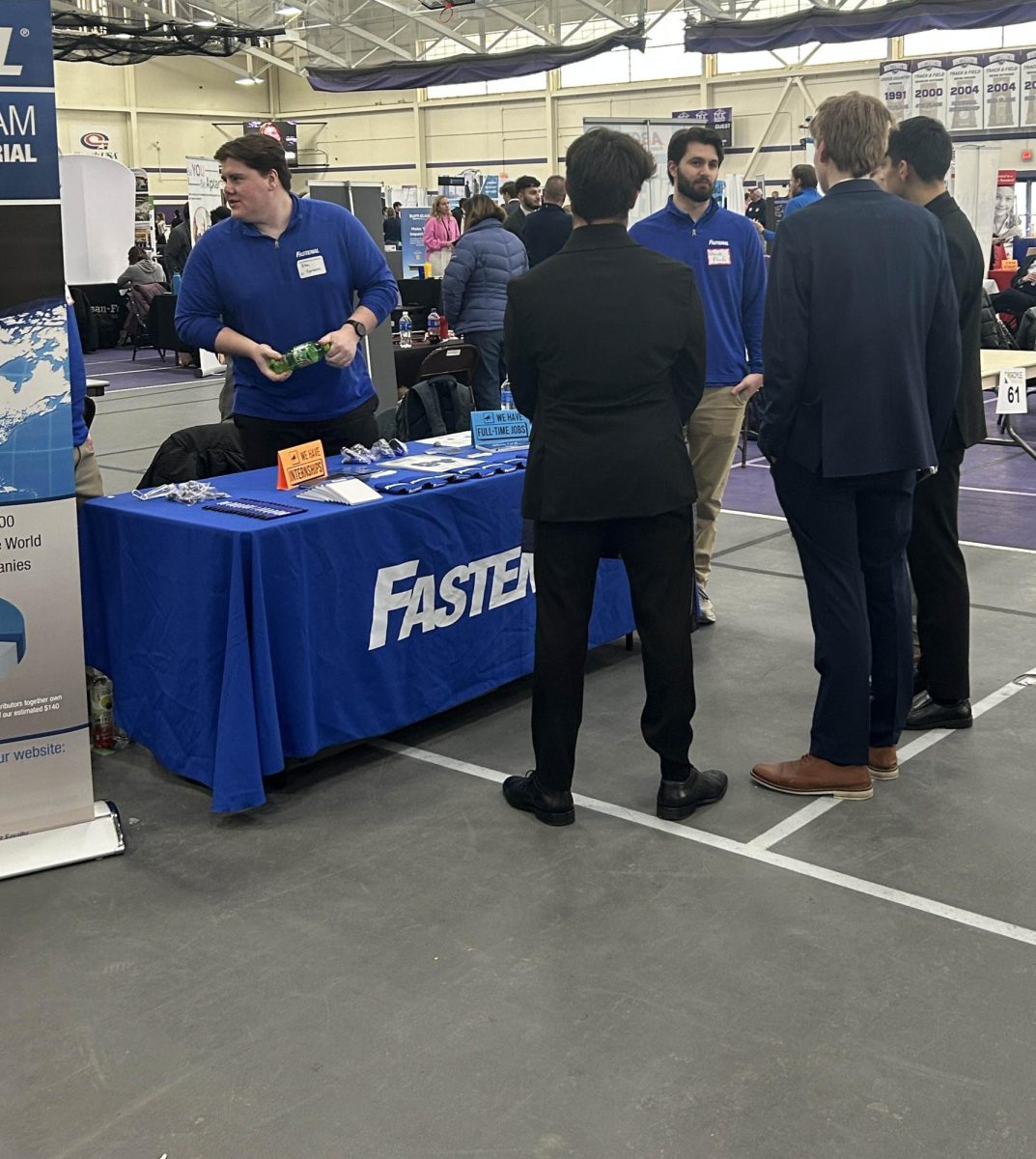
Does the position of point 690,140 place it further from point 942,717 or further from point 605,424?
point 942,717

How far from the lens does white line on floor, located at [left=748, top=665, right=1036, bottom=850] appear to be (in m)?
2.69

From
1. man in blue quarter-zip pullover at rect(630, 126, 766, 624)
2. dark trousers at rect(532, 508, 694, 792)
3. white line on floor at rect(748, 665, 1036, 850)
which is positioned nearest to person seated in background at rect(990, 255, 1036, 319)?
man in blue quarter-zip pullover at rect(630, 126, 766, 624)

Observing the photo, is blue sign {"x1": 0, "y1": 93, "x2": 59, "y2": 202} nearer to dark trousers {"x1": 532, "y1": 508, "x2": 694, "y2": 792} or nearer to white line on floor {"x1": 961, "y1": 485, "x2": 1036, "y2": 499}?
dark trousers {"x1": 532, "y1": 508, "x2": 694, "y2": 792}

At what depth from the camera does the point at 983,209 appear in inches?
432

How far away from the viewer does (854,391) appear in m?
2.64

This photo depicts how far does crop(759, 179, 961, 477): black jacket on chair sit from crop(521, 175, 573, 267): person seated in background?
19.0 feet

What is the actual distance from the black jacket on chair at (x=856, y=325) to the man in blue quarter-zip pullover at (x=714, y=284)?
1.25 metres

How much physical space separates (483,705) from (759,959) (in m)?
1.44

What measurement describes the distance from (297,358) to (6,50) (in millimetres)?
986

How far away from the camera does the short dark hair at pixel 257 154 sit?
10.4 ft

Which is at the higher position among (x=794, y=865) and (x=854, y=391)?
(x=854, y=391)

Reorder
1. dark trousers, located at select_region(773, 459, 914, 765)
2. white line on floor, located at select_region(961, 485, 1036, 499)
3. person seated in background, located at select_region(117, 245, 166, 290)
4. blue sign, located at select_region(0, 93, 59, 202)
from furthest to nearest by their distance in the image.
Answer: person seated in background, located at select_region(117, 245, 166, 290), white line on floor, located at select_region(961, 485, 1036, 499), dark trousers, located at select_region(773, 459, 914, 765), blue sign, located at select_region(0, 93, 59, 202)

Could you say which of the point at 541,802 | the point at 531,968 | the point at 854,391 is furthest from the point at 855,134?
the point at 531,968

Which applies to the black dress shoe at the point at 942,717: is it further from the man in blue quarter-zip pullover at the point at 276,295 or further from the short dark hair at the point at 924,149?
the man in blue quarter-zip pullover at the point at 276,295
